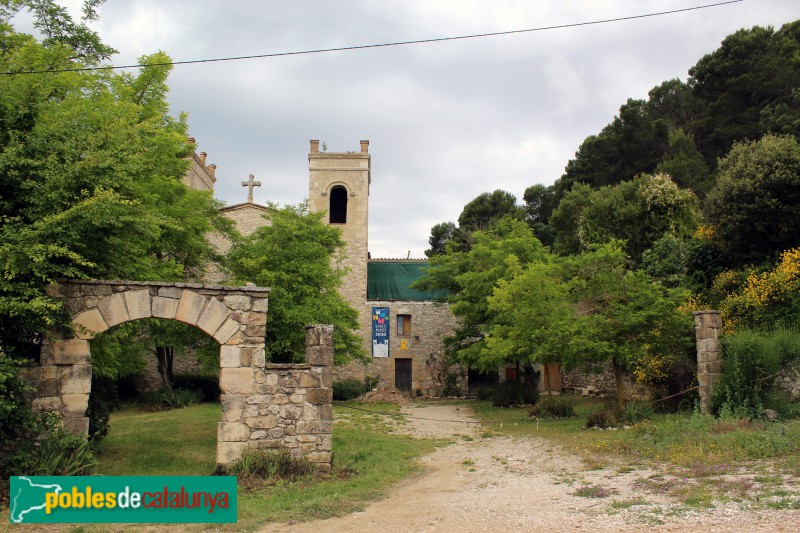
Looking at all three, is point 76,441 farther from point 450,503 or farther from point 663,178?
point 663,178

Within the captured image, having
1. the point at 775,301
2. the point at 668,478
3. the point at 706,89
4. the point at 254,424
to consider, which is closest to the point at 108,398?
the point at 254,424

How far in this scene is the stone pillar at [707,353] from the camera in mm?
12500

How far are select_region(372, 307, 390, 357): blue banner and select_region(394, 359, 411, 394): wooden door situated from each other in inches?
41.7

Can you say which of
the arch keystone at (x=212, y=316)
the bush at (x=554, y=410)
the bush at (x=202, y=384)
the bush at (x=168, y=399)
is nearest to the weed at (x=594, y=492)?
the arch keystone at (x=212, y=316)

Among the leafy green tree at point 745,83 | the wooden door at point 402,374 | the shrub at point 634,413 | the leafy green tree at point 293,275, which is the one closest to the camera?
the shrub at point 634,413

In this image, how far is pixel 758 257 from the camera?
16094mm

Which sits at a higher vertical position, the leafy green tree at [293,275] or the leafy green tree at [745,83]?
the leafy green tree at [745,83]

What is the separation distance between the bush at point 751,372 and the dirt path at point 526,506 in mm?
3777

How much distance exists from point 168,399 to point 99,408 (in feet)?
37.7

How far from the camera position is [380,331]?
2756 centimetres

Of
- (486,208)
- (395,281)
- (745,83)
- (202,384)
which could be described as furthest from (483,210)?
(202,384)

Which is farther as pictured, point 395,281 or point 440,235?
point 440,235

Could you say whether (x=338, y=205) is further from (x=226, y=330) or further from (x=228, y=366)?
(x=228, y=366)

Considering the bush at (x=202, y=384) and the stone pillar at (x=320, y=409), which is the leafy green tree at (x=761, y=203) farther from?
the bush at (x=202, y=384)
